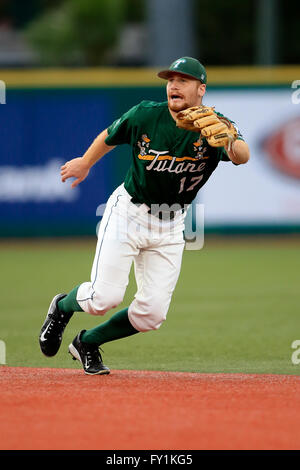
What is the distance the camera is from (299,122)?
15.0 meters

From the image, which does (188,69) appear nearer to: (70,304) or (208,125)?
(208,125)

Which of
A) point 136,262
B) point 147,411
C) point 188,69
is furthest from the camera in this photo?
point 136,262

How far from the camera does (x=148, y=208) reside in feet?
19.8

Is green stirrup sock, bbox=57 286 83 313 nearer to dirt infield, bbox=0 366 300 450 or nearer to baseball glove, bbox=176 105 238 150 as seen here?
dirt infield, bbox=0 366 300 450

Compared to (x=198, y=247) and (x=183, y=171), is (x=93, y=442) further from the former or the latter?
(x=198, y=247)

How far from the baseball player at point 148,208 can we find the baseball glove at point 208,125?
0.65 ft

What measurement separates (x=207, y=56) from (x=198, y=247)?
1670 cm

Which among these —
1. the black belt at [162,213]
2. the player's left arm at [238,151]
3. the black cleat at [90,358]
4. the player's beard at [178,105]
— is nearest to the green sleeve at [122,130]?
the player's beard at [178,105]

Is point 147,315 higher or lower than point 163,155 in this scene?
lower

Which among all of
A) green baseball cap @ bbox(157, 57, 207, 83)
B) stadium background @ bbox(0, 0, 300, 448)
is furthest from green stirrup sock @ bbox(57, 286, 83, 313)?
stadium background @ bbox(0, 0, 300, 448)

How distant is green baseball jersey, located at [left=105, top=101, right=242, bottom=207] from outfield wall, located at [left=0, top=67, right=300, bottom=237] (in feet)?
28.9

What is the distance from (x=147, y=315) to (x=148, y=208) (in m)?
0.70

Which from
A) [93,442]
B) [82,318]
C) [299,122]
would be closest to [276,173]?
[299,122]

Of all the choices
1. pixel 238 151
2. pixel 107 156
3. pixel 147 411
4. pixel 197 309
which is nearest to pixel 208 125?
pixel 238 151
